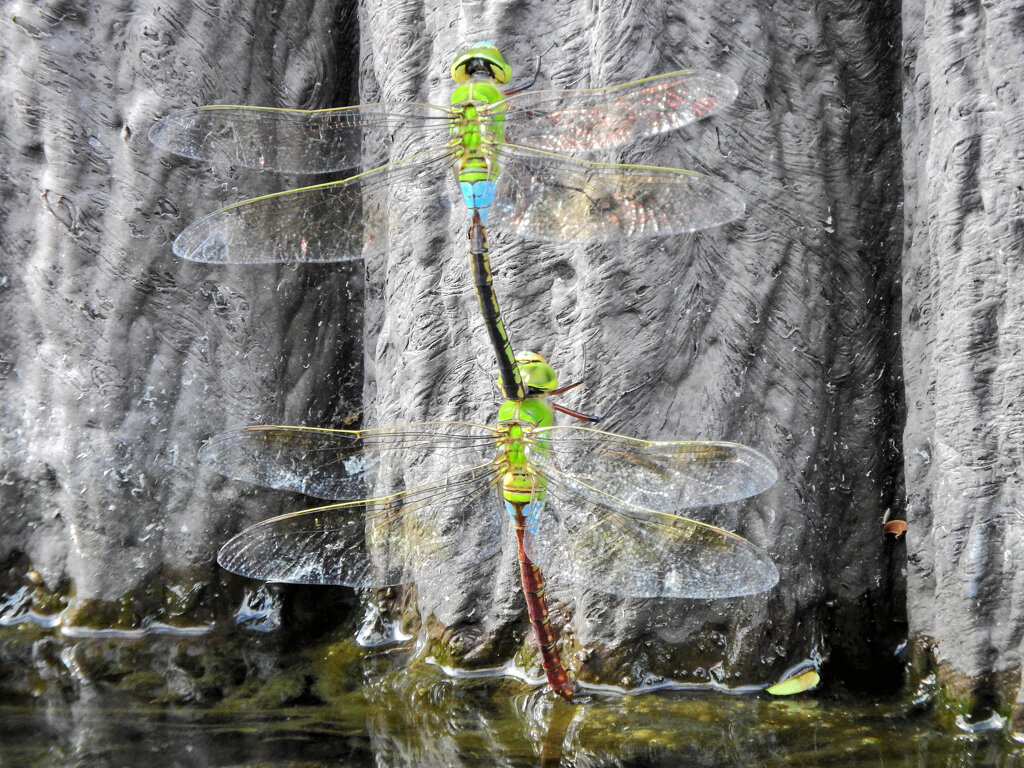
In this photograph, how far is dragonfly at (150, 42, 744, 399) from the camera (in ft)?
5.37

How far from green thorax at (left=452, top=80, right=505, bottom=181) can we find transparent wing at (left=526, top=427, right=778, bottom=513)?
0.55m

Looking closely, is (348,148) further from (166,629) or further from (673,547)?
(166,629)

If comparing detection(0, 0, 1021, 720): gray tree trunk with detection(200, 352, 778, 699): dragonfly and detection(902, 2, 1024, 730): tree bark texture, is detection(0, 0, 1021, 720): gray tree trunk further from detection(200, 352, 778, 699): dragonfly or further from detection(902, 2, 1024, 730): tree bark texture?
detection(200, 352, 778, 699): dragonfly

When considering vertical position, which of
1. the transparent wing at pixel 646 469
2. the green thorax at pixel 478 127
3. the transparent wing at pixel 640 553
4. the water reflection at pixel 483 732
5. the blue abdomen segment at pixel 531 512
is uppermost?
the green thorax at pixel 478 127

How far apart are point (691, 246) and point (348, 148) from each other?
800 mm

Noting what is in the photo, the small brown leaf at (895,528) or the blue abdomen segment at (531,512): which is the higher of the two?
the blue abdomen segment at (531,512)

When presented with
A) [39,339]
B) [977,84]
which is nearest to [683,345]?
[977,84]

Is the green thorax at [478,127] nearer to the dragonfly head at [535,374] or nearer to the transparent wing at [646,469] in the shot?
the dragonfly head at [535,374]

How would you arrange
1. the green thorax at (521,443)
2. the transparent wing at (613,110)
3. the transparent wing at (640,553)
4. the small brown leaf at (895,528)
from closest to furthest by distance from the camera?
the transparent wing at (613,110) < the transparent wing at (640,553) < the green thorax at (521,443) < the small brown leaf at (895,528)

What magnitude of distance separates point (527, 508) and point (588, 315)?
468 millimetres

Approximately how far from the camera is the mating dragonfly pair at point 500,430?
65.9 inches

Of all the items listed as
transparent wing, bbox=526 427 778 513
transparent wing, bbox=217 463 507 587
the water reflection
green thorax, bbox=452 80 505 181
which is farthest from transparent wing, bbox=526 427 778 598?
green thorax, bbox=452 80 505 181

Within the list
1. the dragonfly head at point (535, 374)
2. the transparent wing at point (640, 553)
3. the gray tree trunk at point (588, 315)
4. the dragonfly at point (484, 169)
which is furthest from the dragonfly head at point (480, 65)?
the transparent wing at point (640, 553)

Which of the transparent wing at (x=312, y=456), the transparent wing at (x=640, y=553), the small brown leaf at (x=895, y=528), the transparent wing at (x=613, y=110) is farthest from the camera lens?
the small brown leaf at (x=895, y=528)
